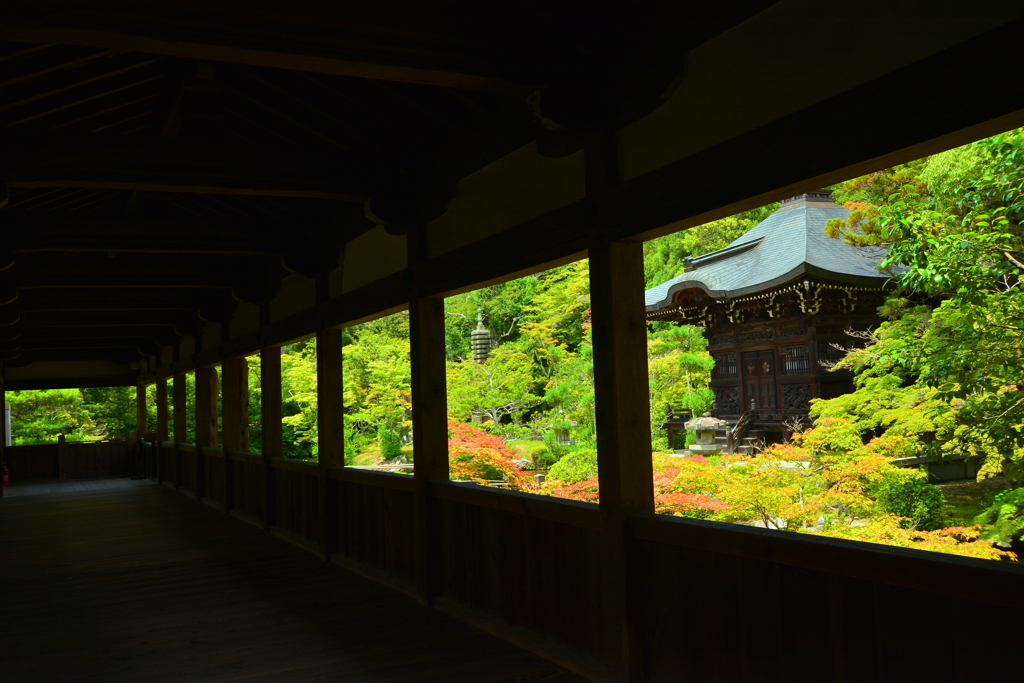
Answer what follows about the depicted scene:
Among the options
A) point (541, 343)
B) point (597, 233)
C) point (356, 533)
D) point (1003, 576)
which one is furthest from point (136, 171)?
point (541, 343)

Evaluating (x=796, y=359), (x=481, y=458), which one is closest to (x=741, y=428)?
(x=796, y=359)

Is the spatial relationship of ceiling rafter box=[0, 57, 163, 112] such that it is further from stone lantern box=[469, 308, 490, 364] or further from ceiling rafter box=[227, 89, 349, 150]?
stone lantern box=[469, 308, 490, 364]

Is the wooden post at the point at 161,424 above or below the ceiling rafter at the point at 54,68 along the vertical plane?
below

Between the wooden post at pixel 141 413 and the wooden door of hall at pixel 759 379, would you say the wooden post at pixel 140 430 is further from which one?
the wooden door of hall at pixel 759 379

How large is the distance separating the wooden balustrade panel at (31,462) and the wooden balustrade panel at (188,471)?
227 inches

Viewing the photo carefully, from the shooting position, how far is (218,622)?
4.38m

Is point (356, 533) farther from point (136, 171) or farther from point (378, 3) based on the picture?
point (378, 3)

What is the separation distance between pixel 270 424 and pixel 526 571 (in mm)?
4504

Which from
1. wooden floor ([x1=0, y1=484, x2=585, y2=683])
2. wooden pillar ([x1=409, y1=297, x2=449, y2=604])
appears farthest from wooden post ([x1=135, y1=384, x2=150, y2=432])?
wooden pillar ([x1=409, y1=297, x2=449, y2=604])

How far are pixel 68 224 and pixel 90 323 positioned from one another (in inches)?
241

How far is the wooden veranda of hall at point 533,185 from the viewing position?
2094mm

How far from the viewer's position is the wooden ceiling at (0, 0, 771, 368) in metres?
2.62

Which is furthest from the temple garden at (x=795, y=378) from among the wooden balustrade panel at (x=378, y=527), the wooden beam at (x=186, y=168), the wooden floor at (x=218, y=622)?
the wooden beam at (x=186, y=168)

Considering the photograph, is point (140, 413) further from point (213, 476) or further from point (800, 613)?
point (800, 613)
